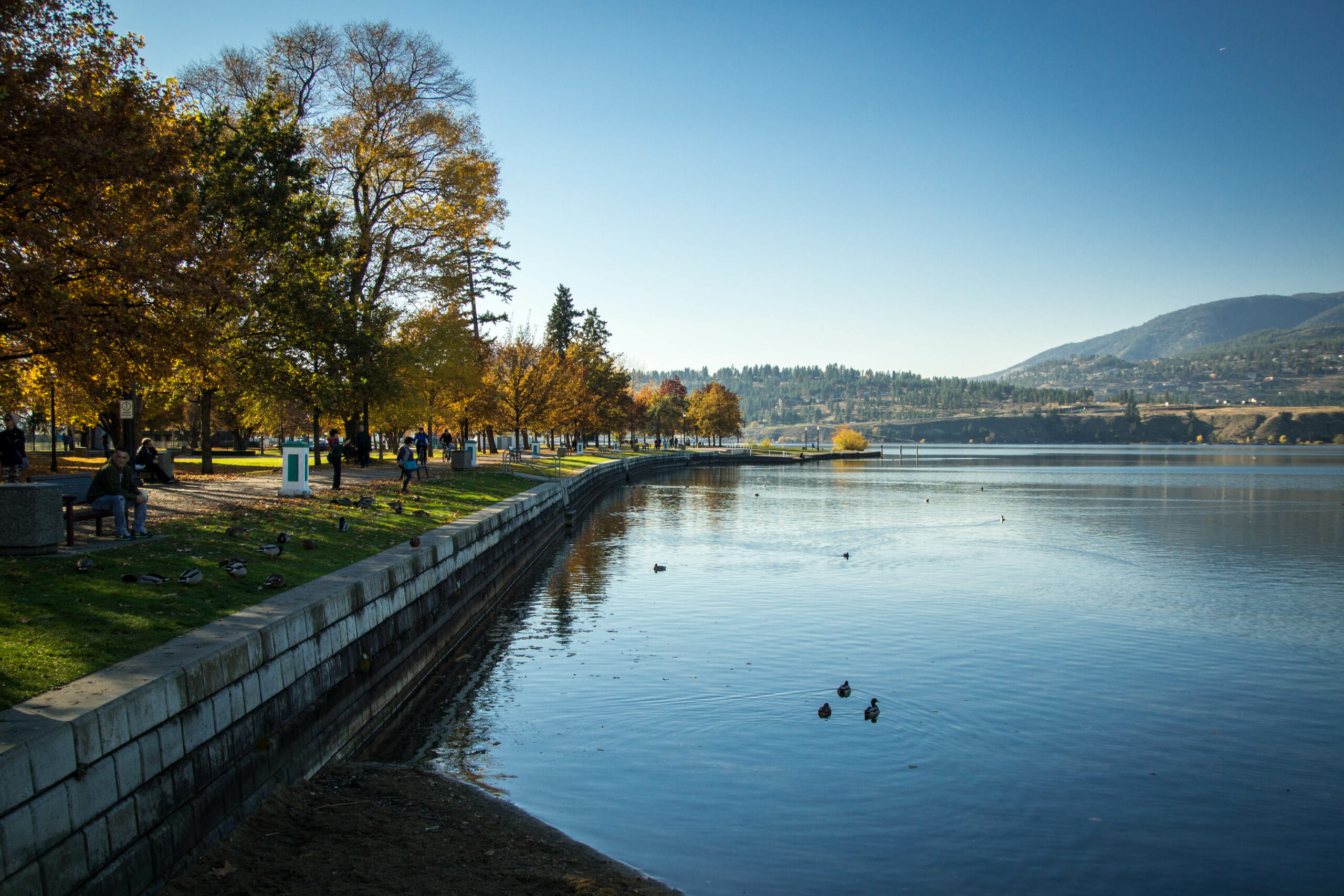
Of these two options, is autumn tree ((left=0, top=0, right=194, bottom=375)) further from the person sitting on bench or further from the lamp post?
the person sitting on bench

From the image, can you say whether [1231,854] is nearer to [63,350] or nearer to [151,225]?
[63,350]

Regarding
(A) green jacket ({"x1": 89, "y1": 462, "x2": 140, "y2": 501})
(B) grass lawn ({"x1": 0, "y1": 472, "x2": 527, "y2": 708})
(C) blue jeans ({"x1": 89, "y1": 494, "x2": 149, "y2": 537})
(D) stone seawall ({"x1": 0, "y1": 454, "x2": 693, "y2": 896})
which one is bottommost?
(D) stone seawall ({"x1": 0, "y1": 454, "x2": 693, "y2": 896})

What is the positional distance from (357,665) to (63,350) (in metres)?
7.73

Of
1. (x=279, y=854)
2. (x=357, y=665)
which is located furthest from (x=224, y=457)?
(x=279, y=854)

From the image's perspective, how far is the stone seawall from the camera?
563 cm

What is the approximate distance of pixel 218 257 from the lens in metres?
19.3

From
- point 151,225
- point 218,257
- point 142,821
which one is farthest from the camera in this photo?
point 218,257

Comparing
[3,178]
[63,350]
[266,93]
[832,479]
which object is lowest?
[832,479]

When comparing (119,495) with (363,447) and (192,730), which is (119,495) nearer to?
(192,730)

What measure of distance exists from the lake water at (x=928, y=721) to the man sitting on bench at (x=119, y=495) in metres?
5.86

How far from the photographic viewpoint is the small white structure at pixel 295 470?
2194 cm

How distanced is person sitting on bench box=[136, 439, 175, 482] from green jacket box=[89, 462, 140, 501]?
970cm

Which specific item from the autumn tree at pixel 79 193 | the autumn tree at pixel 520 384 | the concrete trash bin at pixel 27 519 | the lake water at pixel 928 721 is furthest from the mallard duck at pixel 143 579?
the autumn tree at pixel 520 384

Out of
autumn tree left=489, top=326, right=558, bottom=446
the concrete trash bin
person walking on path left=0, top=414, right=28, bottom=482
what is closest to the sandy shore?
the concrete trash bin
